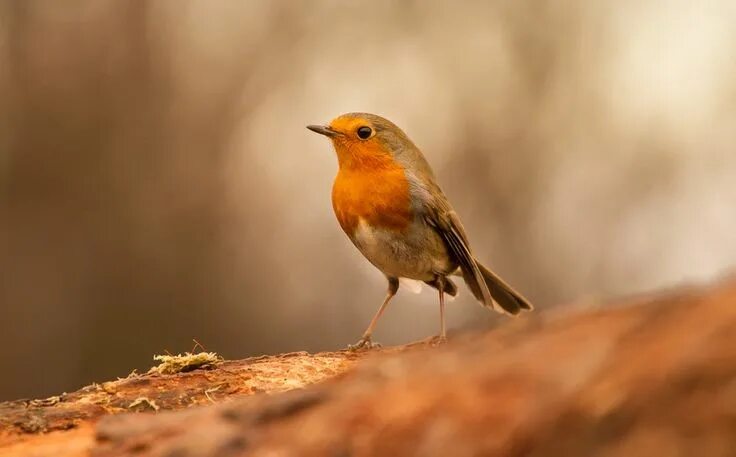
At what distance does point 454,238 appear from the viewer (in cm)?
338

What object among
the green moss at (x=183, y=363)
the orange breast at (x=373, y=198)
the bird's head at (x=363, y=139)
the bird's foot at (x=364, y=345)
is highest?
the bird's head at (x=363, y=139)

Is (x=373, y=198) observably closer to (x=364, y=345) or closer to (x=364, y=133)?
(x=364, y=133)

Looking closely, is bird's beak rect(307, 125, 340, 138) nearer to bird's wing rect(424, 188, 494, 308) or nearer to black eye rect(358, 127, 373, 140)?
black eye rect(358, 127, 373, 140)

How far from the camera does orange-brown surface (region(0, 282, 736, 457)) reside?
110 centimetres

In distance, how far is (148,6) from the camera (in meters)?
6.24

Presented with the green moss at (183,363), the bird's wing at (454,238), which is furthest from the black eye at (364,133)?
the green moss at (183,363)

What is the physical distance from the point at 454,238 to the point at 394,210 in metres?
0.32

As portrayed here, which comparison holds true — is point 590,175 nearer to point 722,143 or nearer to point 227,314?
point 722,143

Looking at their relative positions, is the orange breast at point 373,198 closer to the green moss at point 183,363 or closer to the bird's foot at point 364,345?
the bird's foot at point 364,345

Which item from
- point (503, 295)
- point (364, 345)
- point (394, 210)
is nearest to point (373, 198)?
point (394, 210)

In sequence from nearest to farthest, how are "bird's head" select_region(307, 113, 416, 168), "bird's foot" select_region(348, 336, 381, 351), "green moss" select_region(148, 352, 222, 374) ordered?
"green moss" select_region(148, 352, 222, 374) → "bird's foot" select_region(348, 336, 381, 351) → "bird's head" select_region(307, 113, 416, 168)

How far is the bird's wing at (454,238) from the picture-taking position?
3.29 meters

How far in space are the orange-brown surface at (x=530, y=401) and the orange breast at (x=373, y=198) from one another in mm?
1637

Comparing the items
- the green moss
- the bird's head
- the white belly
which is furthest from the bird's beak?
the green moss
